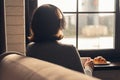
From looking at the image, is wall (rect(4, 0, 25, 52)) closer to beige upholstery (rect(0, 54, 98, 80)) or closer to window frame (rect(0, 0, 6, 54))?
window frame (rect(0, 0, 6, 54))

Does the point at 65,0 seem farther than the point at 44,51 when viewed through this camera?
Yes

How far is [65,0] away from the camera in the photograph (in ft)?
9.02

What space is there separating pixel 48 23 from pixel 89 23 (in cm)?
114

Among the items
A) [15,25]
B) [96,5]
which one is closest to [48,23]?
[15,25]

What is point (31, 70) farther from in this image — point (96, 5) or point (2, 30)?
point (96, 5)

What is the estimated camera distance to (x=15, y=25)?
2.46 meters

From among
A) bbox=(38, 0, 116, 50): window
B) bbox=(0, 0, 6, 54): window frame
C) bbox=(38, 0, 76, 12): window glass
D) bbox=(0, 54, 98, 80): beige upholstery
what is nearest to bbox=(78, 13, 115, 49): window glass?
bbox=(38, 0, 116, 50): window

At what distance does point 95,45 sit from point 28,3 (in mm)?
743

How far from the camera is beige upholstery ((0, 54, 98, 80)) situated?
0.71 meters

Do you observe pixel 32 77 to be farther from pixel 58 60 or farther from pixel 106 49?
pixel 106 49

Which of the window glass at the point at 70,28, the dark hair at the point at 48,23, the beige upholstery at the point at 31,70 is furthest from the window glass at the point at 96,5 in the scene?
the beige upholstery at the point at 31,70

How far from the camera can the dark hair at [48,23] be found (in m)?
1.73

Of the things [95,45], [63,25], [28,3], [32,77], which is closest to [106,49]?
[95,45]

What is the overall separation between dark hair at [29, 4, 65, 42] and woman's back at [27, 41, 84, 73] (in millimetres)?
62
